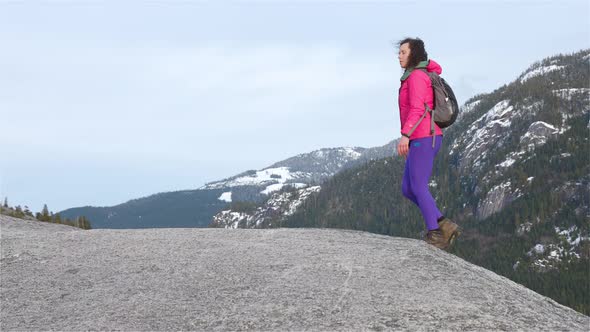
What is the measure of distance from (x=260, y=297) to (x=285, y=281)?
1.86ft

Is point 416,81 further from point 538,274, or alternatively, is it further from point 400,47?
point 538,274

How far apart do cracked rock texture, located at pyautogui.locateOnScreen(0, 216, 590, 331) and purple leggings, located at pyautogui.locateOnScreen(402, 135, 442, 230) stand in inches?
24.5

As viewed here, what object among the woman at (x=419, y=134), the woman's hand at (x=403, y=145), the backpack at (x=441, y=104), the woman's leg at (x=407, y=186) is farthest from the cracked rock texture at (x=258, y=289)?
the backpack at (x=441, y=104)

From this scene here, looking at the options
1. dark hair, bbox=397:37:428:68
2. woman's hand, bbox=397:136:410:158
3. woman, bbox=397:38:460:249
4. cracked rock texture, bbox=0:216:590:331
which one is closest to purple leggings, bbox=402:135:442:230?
woman, bbox=397:38:460:249

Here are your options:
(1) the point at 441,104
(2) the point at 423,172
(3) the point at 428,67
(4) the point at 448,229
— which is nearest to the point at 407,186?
(2) the point at 423,172

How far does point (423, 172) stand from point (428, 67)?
1.72 meters

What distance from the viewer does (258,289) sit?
6.82 metres

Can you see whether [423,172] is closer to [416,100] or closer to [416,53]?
[416,100]

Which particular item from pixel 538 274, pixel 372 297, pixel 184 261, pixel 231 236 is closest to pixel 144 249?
pixel 184 261

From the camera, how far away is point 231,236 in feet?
32.7

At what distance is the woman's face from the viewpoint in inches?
334

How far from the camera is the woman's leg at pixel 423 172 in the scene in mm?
8281

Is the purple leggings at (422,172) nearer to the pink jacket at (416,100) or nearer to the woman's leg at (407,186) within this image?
the woman's leg at (407,186)

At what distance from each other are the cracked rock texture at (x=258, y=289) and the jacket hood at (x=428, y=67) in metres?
2.81
